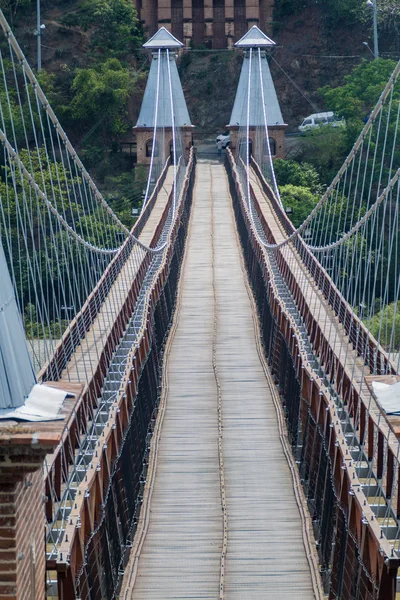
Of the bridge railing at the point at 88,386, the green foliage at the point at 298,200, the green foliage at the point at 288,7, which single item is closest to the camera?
the bridge railing at the point at 88,386

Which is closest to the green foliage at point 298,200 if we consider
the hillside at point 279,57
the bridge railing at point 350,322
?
the bridge railing at point 350,322

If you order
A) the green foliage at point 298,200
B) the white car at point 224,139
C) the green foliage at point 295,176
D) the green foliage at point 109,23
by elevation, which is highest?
the green foliage at point 109,23

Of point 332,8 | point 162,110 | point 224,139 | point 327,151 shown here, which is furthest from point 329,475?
point 332,8

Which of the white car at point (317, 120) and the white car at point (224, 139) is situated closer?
the white car at point (317, 120)

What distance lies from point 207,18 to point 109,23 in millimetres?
5874

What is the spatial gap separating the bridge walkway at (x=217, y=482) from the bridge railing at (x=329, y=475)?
1.28 feet

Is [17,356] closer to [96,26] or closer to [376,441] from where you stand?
[376,441]

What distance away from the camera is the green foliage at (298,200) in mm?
51469

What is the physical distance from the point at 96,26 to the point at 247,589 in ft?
192

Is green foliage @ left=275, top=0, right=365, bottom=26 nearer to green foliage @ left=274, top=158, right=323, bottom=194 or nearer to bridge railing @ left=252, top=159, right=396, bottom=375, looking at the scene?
green foliage @ left=274, top=158, right=323, bottom=194

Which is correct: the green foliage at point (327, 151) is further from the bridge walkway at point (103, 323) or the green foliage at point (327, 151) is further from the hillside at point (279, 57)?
the bridge walkway at point (103, 323)

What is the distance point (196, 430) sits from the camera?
23.9m

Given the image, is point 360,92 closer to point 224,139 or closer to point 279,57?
point 224,139

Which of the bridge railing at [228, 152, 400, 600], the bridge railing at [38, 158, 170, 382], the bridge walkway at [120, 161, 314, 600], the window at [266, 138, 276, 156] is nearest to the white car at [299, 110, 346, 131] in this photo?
the window at [266, 138, 276, 156]
